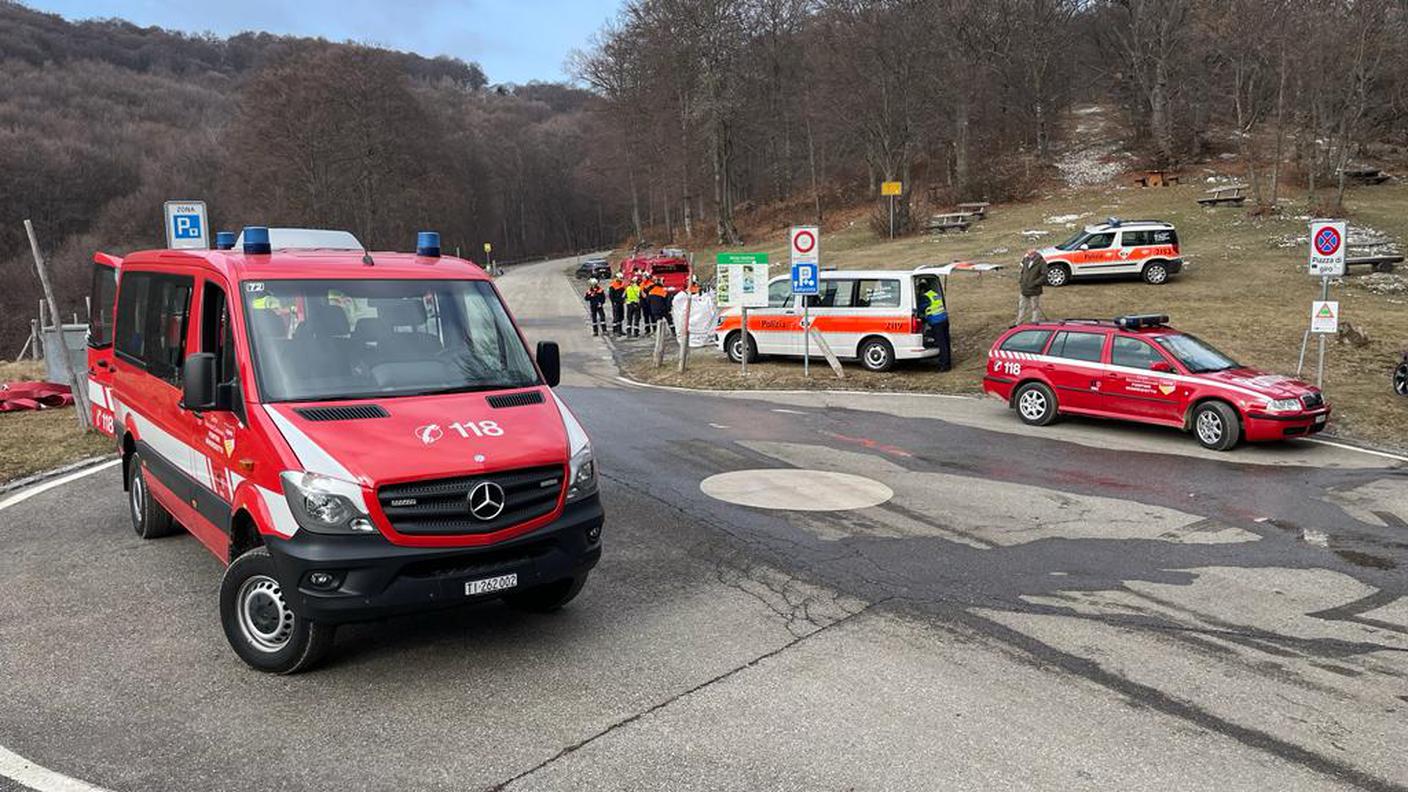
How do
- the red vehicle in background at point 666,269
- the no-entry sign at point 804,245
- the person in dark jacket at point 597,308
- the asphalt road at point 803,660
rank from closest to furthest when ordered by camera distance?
1. the asphalt road at point 803,660
2. the no-entry sign at point 804,245
3. the person in dark jacket at point 597,308
4. the red vehicle in background at point 666,269

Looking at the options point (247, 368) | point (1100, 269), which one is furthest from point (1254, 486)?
point (1100, 269)

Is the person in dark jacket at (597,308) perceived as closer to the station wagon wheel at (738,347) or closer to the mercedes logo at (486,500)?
the station wagon wheel at (738,347)

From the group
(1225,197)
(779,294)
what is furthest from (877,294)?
(1225,197)

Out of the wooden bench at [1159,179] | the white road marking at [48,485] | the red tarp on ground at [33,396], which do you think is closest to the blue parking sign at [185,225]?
the red tarp on ground at [33,396]

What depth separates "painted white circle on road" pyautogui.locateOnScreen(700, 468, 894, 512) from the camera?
29.8 ft

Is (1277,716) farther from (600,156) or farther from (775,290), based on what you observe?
(600,156)

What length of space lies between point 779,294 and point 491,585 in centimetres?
1608

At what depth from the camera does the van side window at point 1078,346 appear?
45.2ft

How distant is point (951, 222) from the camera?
1667 inches

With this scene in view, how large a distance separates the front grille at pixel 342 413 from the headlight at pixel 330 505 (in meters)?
0.43

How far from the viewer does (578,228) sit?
4823 inches

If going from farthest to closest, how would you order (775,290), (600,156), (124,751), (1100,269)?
(600,156) < (1100,269) < (775,290) < (124,751)

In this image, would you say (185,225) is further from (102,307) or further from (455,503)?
(455,503)

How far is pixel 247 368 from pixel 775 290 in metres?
15.9
